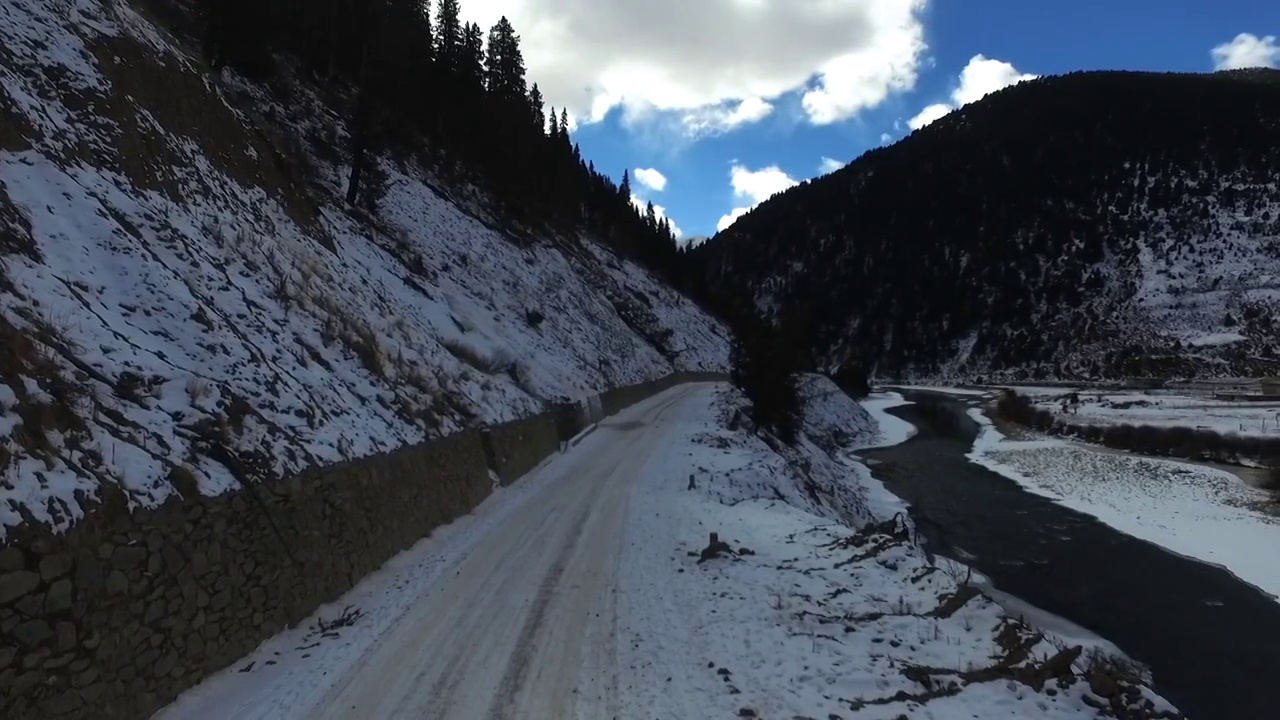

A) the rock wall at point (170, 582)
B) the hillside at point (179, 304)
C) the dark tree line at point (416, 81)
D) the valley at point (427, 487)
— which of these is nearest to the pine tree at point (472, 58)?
the dark tree line at point (416, 81)

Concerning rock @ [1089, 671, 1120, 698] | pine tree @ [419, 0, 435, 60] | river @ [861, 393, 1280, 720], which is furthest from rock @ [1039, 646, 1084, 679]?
pine tree @ [419, 0, 435, 60]

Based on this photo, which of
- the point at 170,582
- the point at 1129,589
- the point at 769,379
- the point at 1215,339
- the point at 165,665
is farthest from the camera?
the point at 1215,339

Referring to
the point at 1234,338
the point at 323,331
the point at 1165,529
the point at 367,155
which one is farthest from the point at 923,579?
the point at 1234,338

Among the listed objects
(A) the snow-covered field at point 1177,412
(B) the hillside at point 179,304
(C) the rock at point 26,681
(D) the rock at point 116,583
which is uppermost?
(B) the hillside at point 179,304

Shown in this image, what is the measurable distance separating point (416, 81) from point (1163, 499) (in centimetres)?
4985

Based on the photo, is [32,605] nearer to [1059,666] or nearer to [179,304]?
[179,304]

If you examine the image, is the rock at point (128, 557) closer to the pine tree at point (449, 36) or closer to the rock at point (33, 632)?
the rock at point (33, 632)

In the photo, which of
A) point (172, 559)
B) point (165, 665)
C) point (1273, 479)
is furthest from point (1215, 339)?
point (165, 665)

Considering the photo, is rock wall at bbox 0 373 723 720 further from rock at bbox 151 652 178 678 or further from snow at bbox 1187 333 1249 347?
snow at bbox 1187 333 1249 347

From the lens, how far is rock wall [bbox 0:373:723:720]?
5207mm

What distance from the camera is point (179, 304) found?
10195mm

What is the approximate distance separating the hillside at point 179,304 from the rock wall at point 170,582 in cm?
31

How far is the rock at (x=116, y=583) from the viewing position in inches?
231

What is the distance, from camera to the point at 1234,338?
314ft
